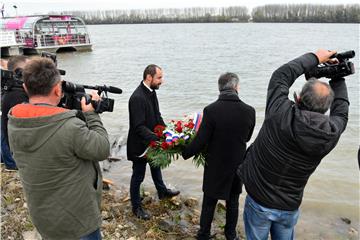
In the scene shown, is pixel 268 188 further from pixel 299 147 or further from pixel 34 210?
pixel 34 210

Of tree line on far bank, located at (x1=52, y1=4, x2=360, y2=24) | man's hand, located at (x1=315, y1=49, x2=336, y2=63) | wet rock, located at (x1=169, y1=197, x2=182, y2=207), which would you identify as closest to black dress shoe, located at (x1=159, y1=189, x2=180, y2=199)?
wet rock, located at (x1=169, y1=197, x2=182, y2=207)

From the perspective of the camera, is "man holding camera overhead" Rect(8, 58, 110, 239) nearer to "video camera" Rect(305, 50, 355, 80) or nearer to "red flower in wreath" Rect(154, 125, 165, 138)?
"red flower in wreath" Rect(154, 125, 165, 138)

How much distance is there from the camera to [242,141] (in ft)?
13.5

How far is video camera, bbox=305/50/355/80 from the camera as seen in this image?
306cm

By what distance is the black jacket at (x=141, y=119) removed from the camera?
467 centimetres

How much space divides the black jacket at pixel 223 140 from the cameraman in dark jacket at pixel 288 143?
0.63 m

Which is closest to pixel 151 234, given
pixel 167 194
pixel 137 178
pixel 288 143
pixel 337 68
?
pixel 137 178

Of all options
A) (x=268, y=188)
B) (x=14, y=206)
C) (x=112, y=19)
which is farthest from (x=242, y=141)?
(x=112, y=19)

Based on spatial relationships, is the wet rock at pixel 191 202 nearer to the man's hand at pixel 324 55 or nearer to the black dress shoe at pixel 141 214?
the black dress shoe at pixel 141 214

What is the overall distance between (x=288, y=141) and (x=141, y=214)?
291 cm

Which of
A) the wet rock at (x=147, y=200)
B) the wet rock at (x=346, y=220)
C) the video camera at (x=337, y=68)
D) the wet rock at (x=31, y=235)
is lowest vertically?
the wet rock at (x=346, y=220)

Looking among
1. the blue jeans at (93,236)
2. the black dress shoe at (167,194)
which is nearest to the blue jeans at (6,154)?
the black dress shoe at (167,194)

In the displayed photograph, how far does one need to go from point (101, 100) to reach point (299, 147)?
171 cm

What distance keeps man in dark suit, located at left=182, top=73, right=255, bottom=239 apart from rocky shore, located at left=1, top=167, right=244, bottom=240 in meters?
0.90
